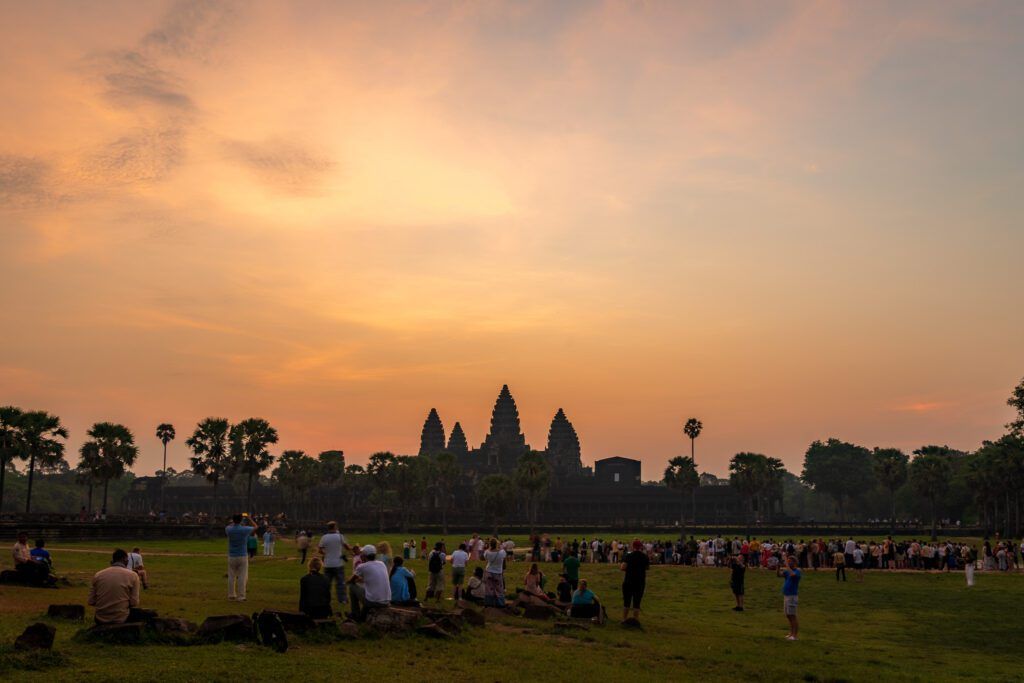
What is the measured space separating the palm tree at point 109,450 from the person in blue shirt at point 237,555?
220ft

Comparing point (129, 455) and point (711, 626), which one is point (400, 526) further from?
point (711, 626)

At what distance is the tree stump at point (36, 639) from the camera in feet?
44.0

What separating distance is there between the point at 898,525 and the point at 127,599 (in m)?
107

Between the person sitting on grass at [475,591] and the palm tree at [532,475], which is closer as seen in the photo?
the person sitting on grass at [475,591]

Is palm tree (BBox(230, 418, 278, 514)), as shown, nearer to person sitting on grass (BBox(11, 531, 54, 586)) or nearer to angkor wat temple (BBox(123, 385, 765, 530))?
angkor wat temple (BBox(123, 385, 765, 530))

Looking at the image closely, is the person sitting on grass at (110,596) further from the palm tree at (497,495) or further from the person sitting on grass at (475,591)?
the palm tree at (497,495)

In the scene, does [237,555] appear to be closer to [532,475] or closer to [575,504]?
[532,475]

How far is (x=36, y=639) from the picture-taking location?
1354cm

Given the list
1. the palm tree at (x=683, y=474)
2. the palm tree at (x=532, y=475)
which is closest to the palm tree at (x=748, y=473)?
the palm tree at (x=683, y=474)

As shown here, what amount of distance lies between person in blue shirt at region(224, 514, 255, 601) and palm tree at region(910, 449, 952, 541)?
90.4m

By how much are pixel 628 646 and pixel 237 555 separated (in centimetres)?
889

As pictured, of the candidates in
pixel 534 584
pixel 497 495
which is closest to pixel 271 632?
pixel 534 584

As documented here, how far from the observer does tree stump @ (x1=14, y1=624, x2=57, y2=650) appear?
13.4 metres

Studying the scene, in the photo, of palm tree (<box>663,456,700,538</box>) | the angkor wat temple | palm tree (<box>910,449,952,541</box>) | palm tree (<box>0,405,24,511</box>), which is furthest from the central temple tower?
palm tree (<box>0,405,24,511</box>)
